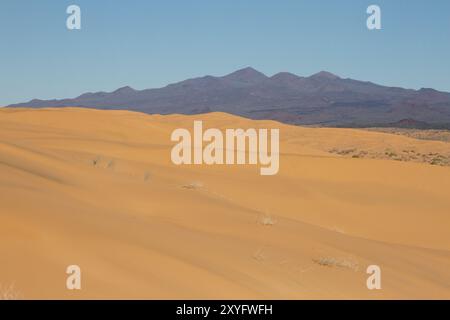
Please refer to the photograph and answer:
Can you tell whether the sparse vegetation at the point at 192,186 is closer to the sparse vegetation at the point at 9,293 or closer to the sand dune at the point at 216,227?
the sand dune at the point at 216,227

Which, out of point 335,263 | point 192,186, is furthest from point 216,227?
point 192,186

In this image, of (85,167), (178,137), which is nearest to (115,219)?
(85,167)

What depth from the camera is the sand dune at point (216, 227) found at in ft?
17.1

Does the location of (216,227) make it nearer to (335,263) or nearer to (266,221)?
(266,221)

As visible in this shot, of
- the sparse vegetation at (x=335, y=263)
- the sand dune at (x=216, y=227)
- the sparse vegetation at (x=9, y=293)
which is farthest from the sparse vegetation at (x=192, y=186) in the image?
the sparse vegetation at (x=9, y=293)

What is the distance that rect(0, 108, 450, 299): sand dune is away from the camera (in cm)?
523

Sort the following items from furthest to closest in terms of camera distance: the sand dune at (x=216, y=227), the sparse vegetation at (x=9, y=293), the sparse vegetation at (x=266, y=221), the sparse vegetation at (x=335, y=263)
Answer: the sparse vegetation at (x=266, y=221)
the sparse vegetation at (x=335, y=263)
the sand dune at (x=216, y=227)
the sparse vegetation at (x=9, y=293)

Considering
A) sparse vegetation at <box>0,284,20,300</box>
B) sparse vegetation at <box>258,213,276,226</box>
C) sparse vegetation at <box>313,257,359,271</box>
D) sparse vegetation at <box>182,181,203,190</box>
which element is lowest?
sparse vegetation at <box>313,257,359,271</box>

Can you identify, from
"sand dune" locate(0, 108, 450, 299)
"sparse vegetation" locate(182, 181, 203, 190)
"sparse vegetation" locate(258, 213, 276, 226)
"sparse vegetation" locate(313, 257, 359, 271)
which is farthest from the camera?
"sparse vegetation" locate(182, 181, 203, 190)

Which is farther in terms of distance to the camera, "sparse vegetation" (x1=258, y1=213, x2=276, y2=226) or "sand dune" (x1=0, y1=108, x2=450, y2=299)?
"sparse vegetation" (x1=258, y1=213, x2=276, y2=226)

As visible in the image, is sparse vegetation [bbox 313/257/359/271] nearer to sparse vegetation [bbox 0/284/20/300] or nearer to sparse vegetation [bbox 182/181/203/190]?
sparse vegetation [bbox 0/284/20/300]

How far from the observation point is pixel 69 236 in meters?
5.71

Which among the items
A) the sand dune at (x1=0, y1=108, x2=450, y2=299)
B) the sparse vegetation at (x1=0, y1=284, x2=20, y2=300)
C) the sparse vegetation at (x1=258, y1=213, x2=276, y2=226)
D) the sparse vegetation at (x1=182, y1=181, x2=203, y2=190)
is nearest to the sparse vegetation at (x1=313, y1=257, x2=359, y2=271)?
the sand dune at (x1=0, y1=108, x2=450, y2=299)

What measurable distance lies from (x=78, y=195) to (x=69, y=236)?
2.73 metres
